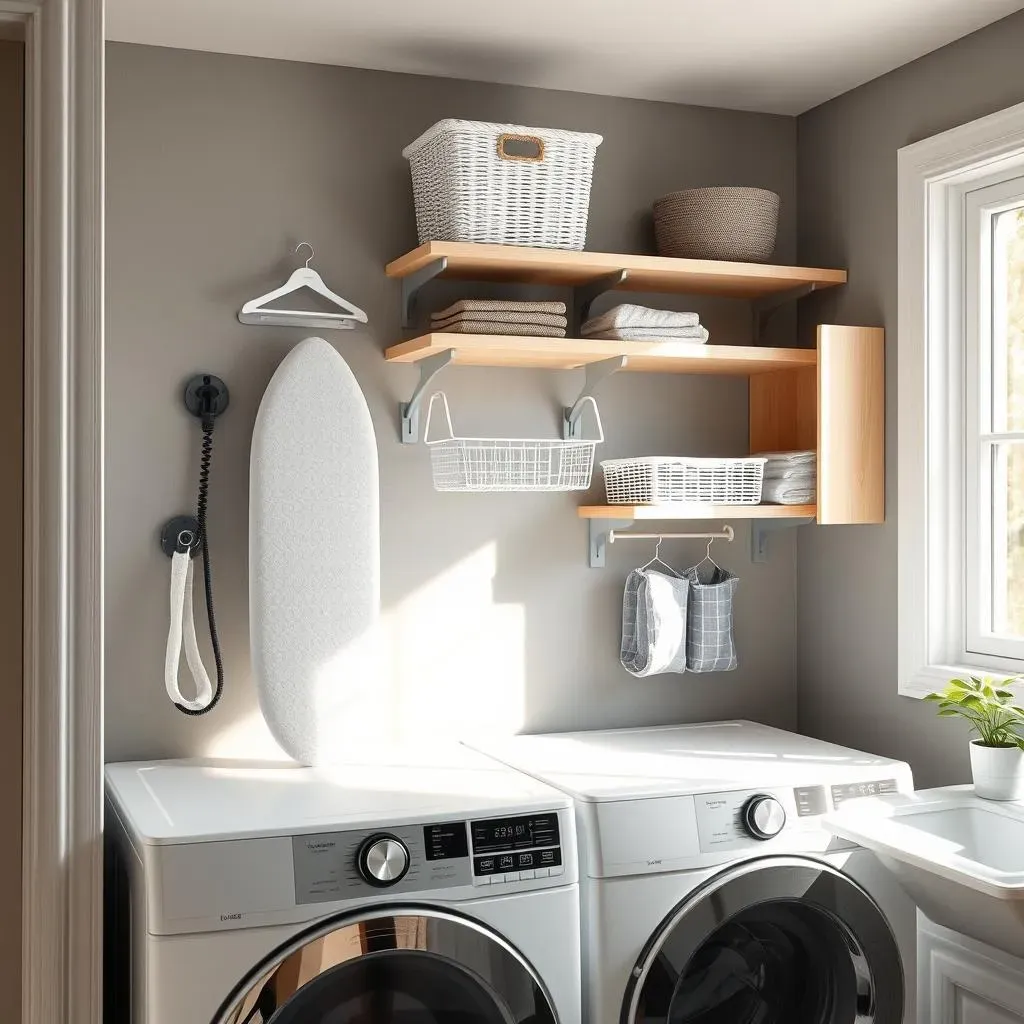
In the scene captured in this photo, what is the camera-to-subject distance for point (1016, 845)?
7.24 ft

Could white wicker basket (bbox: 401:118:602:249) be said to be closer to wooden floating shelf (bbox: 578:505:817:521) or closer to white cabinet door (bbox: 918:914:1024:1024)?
wooden floating shelf (bbox: 578:505:817:521)

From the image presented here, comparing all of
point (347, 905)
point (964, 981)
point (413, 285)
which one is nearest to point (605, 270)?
point (413, 285)

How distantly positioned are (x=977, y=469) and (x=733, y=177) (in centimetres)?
96

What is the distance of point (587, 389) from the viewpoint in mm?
2707

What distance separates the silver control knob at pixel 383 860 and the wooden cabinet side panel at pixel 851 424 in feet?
4.03

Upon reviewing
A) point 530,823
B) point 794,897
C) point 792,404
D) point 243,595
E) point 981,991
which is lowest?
point 981,991

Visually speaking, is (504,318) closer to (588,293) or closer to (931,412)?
(588,293)

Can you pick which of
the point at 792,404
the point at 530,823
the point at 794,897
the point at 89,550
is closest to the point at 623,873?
the point at 530,823

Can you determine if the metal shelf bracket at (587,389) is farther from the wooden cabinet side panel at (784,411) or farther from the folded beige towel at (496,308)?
the wooden cabinet side panel at (784,411)

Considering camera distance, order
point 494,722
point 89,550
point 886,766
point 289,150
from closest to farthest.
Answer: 1. point 89,550
2. point 886,766
3. point 289,150
4. point 494,722

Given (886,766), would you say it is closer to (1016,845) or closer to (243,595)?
(1016,845)

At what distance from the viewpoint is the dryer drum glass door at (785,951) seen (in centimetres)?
222

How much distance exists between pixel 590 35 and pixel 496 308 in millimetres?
601

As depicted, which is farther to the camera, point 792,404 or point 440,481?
point 792,404
